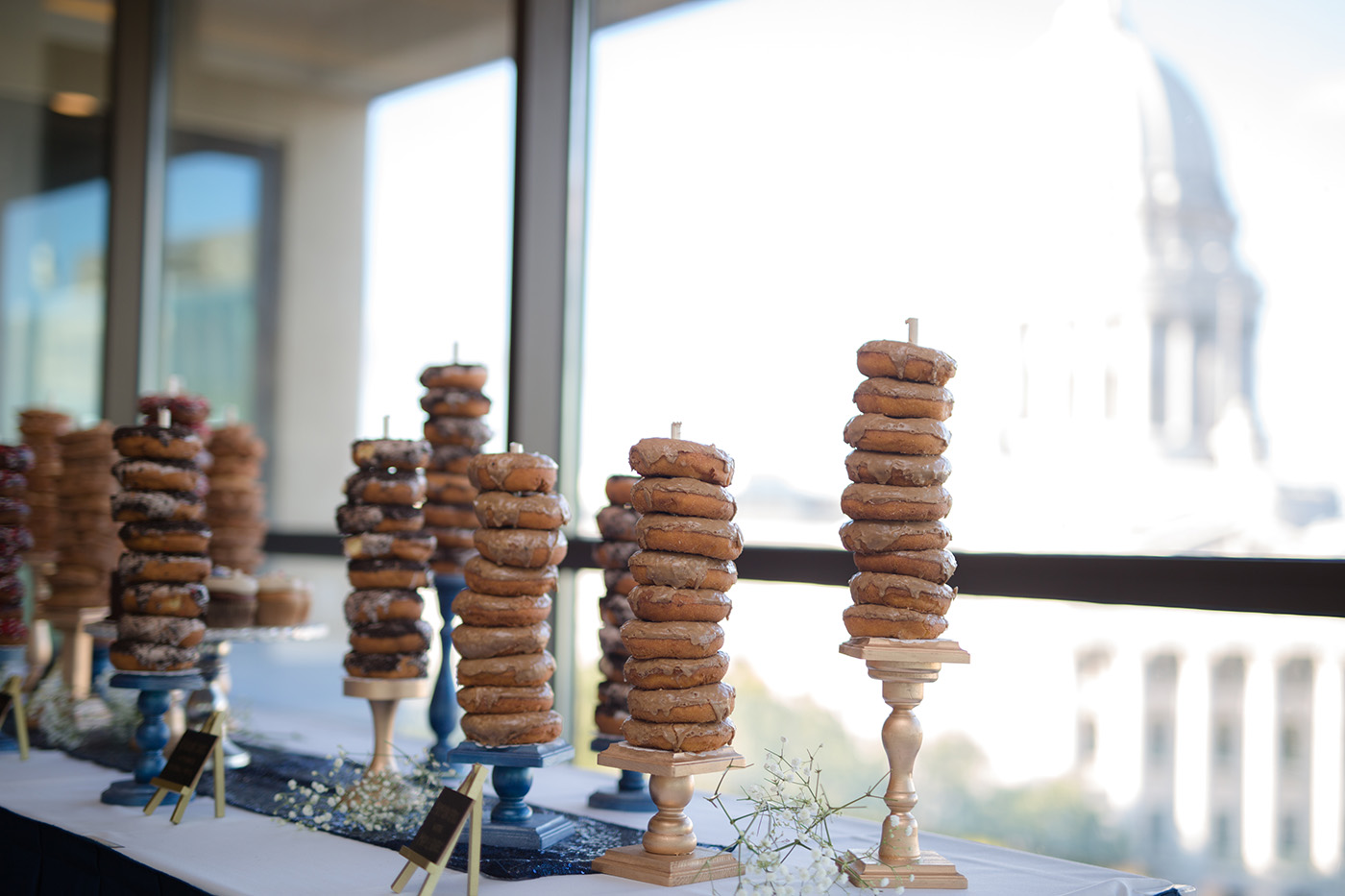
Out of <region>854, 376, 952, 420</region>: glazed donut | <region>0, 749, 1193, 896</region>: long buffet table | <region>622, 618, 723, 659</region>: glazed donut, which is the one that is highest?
<region>854, 376, 952, 420</region>: glazed donut

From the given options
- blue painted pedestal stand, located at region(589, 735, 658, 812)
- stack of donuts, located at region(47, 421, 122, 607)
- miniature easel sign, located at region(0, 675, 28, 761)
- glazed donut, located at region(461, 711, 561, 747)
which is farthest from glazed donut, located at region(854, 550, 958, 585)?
stack of donuts, located at region(47, 421, 122, 607)

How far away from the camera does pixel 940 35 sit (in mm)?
3533

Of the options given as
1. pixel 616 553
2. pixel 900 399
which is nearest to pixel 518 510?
pixel 616 553

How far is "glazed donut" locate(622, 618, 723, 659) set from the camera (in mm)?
2117

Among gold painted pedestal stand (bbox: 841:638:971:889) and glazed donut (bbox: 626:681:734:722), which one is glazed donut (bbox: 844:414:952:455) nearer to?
gold painted pedestal stand (bbox: 841:638:971:889)

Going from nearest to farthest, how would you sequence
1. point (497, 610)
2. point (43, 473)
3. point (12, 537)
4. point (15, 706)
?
point (497, 610), point (15, 706), point (12, 537), point (43, 473)

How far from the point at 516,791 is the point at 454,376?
102cm

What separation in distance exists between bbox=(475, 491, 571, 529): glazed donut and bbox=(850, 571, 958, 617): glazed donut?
61 centimetres

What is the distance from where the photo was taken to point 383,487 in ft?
9.05

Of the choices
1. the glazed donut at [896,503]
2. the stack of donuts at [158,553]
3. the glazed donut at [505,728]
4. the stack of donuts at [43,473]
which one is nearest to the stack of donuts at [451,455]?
the stack of donuts at [158,553]

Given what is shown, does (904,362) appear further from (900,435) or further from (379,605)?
(379,605)

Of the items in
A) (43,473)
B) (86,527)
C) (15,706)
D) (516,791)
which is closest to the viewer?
(516,791)

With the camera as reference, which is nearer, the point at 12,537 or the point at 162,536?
the point at 162,536

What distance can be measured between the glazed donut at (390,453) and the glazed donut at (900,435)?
1.11 metres
